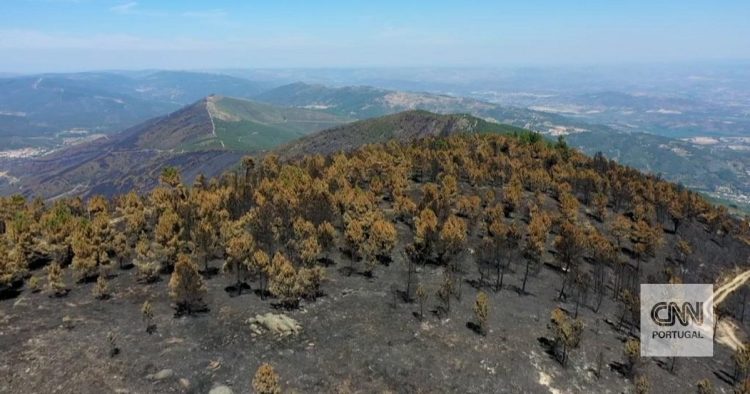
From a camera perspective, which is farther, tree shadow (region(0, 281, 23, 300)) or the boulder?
tree shadow (region(0, 281, 23, 300))

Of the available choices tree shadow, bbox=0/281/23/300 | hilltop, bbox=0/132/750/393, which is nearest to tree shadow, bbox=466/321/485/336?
hilltop, bbox=0/132/750/393

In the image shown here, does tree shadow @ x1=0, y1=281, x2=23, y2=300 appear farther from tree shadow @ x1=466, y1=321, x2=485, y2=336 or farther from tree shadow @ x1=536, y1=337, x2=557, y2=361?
tree shadow @ x1=536, y1=337, x2=557, y2=361

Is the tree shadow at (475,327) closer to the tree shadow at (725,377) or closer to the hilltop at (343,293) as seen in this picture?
the hilltop at (343,293)

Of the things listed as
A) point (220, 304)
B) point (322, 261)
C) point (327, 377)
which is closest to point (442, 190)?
point (322, 261)

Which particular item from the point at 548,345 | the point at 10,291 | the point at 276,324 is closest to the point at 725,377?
the point at 548,345

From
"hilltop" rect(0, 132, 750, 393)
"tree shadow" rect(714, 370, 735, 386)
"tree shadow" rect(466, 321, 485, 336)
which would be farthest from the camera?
"tree shadow" rect(714, 370, 735, 386)

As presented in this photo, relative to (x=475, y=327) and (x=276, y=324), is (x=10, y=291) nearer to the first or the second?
(x=276, y=324)

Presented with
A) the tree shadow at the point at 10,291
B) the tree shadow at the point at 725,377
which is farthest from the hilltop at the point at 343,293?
the tree shadow at the point at 10,291

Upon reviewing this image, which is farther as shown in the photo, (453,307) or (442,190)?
(442,190)

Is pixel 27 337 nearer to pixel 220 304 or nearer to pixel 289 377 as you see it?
pixel 220 304

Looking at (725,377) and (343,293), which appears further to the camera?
(343,293)

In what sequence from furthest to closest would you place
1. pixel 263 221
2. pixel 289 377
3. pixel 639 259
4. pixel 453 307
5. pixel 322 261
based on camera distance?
1. pixel 639 259
2. pixel 263 221
3. pixel 322 261
4. pixel 453 307
5. pixel 289 377
